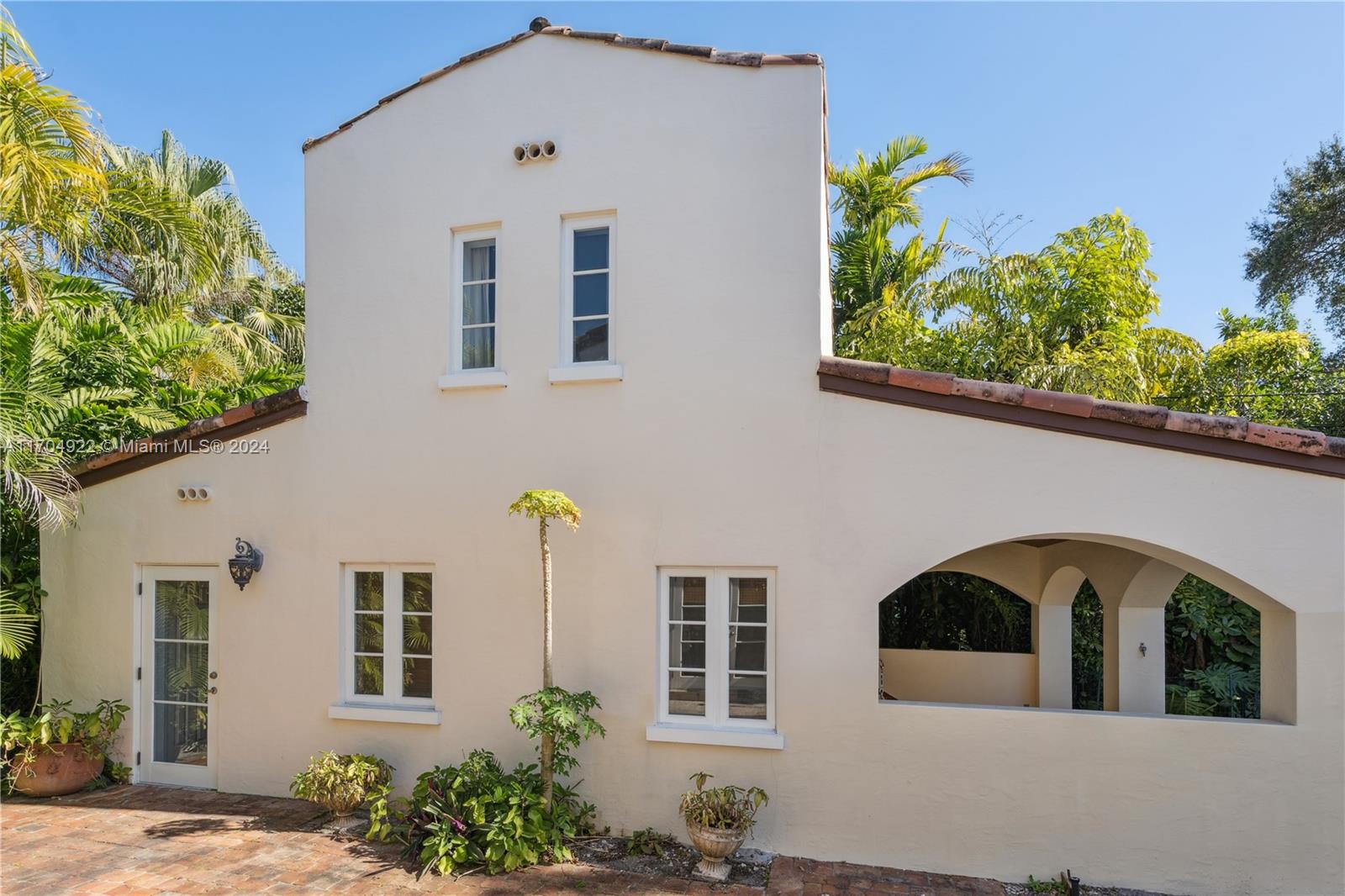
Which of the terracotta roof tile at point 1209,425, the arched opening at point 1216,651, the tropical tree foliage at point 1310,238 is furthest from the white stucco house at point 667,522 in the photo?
the tropical tree foliage at point 1310,238

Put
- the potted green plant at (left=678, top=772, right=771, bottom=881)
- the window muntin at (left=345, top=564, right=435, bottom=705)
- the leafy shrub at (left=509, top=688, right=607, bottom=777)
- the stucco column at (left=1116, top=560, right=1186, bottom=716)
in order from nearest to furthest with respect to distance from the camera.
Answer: the potted green plant at (left=678, top=772, right=771, bottom=881)
the leafy shrub at (left=509, top=688, right=607, bottom=777)
the window muntin at (left=345, top=564, right=435, bottom=705)
the stucco column at (left=1116, top=560, right=1186, bottom=716)

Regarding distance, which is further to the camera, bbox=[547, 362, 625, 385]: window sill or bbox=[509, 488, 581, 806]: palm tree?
bbox=[547, 362, 625, 385]: window sill

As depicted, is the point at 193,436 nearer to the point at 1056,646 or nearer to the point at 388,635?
the point at 388,635

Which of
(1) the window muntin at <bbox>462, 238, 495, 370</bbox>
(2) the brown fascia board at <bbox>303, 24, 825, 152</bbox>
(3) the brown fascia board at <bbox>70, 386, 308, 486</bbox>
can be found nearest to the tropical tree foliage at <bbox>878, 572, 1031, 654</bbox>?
(1) the window muntin at <bbox>462, 238, 495, 370</bbox>

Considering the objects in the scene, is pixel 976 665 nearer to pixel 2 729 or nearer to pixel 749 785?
pixel 749 785

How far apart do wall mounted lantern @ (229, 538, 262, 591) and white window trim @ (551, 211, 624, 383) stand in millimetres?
3875

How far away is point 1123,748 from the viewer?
6293mm

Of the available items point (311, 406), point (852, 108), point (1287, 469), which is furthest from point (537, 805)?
point (852, 108)

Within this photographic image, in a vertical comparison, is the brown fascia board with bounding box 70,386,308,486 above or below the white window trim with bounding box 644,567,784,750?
above

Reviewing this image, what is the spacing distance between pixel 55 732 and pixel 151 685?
36.8 inches

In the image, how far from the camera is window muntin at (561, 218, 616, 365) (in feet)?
25.6

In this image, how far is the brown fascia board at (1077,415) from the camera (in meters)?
6.00

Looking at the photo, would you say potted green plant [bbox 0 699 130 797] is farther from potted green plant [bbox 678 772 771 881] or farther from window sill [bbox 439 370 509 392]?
potted green plant [bbox 678 772 771 881]

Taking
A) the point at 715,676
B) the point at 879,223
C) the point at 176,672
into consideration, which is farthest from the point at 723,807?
the point at 879,223
